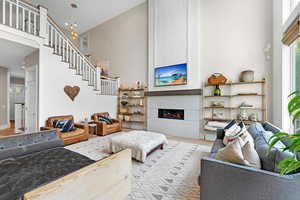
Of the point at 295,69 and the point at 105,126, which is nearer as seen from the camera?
the point at 295,69

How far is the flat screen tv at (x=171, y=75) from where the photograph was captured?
15.1ft

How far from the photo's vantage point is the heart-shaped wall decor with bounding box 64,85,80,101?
423 cm

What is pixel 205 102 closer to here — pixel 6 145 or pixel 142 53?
pixel 142 53

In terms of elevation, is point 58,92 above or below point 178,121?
above

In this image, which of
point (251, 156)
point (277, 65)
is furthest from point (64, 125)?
point (277, 65)

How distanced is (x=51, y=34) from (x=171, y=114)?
4603 mm

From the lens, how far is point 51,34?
3836 millimetres

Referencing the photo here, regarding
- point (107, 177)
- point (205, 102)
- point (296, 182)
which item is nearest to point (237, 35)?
point (205, 102)

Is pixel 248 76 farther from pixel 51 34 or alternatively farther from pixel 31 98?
pixel 31 98

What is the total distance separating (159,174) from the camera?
220 cm

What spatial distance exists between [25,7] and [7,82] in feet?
14.2

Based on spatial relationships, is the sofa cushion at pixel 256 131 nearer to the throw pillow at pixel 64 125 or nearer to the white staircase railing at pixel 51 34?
the throw pillow at pixel 64 125

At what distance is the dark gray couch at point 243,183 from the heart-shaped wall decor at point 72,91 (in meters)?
4.44

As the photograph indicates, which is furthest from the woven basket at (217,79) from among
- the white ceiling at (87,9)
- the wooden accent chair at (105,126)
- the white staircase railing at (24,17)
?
the white staircase railing at (24,17)
